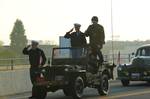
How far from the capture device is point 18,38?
41406 mm

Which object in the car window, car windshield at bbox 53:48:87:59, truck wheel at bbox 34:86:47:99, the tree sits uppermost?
the tree

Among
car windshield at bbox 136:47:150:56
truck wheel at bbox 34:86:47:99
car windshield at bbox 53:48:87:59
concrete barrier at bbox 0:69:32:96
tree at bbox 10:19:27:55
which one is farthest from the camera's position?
tree at bbox 10:19:27:55

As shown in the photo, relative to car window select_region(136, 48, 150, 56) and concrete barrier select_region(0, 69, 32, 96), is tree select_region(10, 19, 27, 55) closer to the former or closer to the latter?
car window select_region(136, 48, 150, 56)

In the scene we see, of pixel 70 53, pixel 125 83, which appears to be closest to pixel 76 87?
pixel 70 53

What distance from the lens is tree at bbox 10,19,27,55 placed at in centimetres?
3559

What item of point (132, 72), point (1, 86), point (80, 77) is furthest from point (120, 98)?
point (132, 72)

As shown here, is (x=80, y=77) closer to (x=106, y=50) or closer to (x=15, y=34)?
(x=106, y=50)

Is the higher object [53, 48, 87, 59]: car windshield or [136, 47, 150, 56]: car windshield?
[136, 47, 150, 56]: car windshield

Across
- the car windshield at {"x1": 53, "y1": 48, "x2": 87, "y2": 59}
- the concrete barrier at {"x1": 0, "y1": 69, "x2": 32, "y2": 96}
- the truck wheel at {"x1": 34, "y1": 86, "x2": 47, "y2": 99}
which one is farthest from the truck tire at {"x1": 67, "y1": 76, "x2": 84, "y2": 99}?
the concrete barrier at {"x1": 0, "y1": 69, "x2": 32, "y2": 96}

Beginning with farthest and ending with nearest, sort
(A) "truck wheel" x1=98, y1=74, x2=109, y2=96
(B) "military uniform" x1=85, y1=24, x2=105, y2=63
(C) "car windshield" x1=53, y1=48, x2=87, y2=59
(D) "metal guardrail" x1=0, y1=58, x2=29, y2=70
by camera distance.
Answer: (D) "metal guardrail" x1=0, y1=58, x2=29, y2=70, (A) "truck wheel" x1=98, y1=74, x2=109, y2=96, (B) "military uniform" x1=85, y1=24, x2=105, y2=63, (C) "car windshield" x1=53, y1=48, x2=87, y2=59

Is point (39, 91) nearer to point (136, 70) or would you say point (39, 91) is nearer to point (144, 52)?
point (136, 70)

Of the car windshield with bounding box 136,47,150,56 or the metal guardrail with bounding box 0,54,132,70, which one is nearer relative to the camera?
the car windshield with bounding box 136,47,150,56

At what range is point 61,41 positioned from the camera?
82.2 ft

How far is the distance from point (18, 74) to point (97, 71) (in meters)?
3.94
